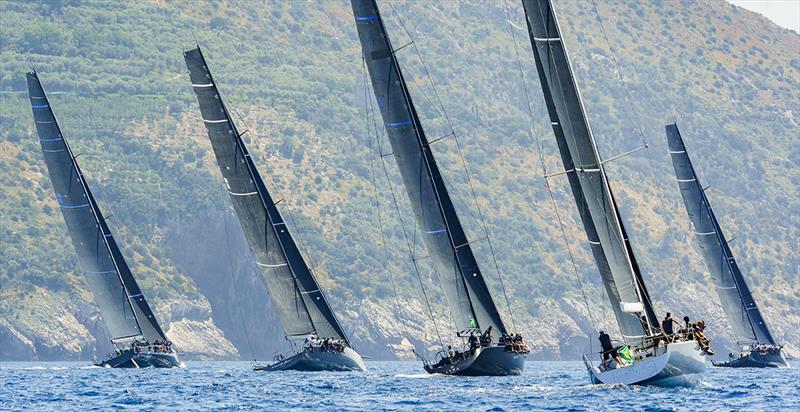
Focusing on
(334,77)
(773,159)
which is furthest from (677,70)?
(334,77)

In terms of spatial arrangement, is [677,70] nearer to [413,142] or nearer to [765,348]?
[765,348]

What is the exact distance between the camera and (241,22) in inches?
7249

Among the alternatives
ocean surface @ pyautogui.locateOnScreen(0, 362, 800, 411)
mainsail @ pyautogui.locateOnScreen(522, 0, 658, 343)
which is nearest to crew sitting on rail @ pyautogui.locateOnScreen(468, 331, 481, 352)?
ocean surface @ pyautogui.locateOnScreen(0, 362, 800, 411)

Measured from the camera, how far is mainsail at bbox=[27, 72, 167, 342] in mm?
72062

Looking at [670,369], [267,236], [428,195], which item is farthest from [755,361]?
[670,369]

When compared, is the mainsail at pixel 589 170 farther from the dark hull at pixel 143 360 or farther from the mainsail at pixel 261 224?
the dark hull at pixel 143 360

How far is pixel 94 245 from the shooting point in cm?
7250

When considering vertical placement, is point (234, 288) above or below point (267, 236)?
below

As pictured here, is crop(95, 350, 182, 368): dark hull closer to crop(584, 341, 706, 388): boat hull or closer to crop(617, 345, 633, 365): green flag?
crop(584, 341, 706, 388): boat hull

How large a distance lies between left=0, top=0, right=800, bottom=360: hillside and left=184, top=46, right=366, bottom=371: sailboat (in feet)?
102

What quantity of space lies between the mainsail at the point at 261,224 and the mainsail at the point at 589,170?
21004 mm

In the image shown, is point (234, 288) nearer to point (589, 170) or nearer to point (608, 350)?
point (608, 350)

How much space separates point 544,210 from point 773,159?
103 feet

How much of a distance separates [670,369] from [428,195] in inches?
Result: 595
